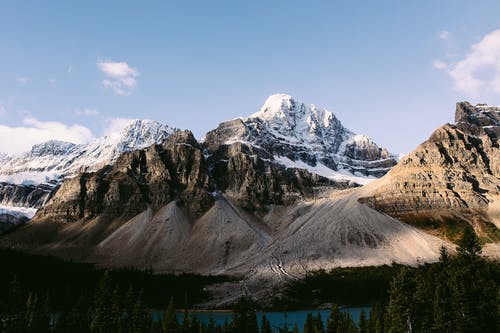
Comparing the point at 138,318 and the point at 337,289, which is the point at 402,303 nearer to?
the point at 138,318

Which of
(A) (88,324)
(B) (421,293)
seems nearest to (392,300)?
(B) (421,293)

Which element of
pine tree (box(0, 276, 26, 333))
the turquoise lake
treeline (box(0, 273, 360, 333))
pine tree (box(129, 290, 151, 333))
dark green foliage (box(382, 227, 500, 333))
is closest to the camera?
dark green foliage (box(382, 227, 500, 333))

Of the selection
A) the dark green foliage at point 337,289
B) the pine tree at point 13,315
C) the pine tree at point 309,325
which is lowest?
the pine tree at point 309,325

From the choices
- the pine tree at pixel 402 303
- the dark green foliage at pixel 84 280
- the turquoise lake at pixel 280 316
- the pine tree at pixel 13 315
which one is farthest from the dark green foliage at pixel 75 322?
the dark green foliage at pixel 84 280

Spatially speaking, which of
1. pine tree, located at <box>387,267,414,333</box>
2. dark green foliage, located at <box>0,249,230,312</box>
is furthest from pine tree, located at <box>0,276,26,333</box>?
dark green foliage, located at <box>0,249,230,312</box>

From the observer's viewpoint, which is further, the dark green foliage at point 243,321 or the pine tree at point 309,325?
the pine tree at point 309,325

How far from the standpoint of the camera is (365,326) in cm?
9469

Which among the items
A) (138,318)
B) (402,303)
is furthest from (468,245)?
(138,318)

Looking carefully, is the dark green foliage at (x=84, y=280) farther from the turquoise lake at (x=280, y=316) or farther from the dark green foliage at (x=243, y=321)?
the dark green foliage at (x=243, y=321)

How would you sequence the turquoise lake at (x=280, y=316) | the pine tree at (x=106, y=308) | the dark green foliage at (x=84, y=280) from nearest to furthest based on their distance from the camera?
the pine tree at (x=106, y=308)
the turquoise lake at (x=280, y=316)
the dark green foliage at (x=84, y=280)

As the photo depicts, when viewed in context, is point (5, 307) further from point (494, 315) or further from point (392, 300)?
point (494, 315)

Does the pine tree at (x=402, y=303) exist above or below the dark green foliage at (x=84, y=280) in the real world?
below

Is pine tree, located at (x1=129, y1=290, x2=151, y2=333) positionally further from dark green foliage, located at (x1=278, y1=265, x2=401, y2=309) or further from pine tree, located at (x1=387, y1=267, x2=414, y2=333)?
dark green foliage, located at (x1=278, y1=265, x2=401, y2=309)

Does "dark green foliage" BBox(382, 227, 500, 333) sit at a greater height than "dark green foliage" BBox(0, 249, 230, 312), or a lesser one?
lesser
